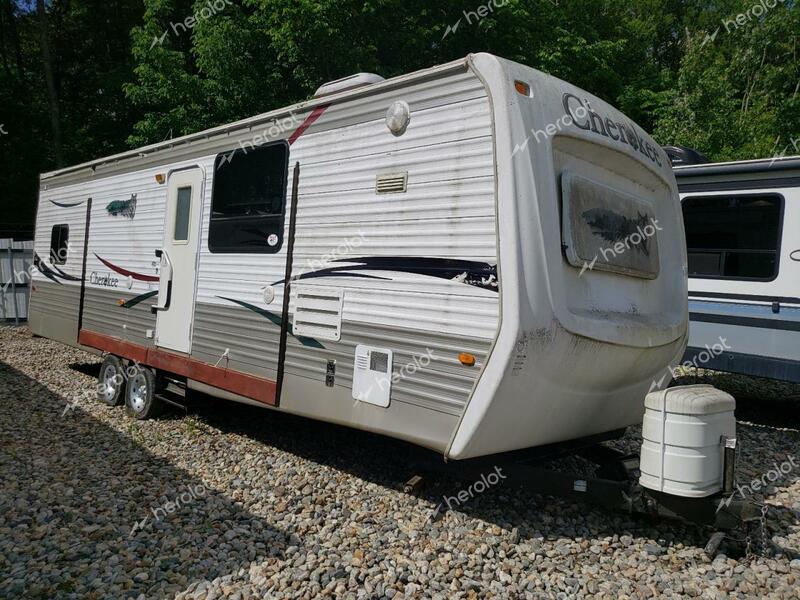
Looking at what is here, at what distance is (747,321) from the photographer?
6922 millimetres

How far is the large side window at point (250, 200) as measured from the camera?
508 cm

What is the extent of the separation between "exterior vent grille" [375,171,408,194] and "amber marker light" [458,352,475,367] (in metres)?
1.17

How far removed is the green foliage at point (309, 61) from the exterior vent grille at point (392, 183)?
8381 mm

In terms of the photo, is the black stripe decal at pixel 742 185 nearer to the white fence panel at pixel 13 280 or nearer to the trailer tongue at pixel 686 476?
the trailer tongue at pixel 686 476

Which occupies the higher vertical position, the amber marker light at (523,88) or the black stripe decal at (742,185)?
the black stripe decal at (742,185)

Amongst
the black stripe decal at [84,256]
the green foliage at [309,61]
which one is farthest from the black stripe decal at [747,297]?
the green foliage at [309,61]

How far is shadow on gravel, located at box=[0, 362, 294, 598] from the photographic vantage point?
358 cm

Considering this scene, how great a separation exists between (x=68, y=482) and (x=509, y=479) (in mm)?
3416

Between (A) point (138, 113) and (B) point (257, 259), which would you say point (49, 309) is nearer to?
(B) point (257, 259)

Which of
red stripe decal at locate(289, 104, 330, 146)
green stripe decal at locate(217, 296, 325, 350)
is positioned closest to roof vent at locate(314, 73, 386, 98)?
red stripe decal at locate(289, 104, 330, 146)

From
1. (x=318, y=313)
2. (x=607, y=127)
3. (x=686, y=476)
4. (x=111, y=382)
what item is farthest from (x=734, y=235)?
(x=111, y=382)

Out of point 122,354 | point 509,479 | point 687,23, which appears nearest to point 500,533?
point 509,479

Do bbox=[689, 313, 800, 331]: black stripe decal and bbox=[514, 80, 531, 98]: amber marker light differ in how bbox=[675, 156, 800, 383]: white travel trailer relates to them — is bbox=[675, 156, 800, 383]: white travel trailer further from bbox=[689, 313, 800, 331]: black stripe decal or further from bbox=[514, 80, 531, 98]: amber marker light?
bbox=[514, 80, 531, 98]: amber marker light

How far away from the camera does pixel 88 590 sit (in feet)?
11.3
